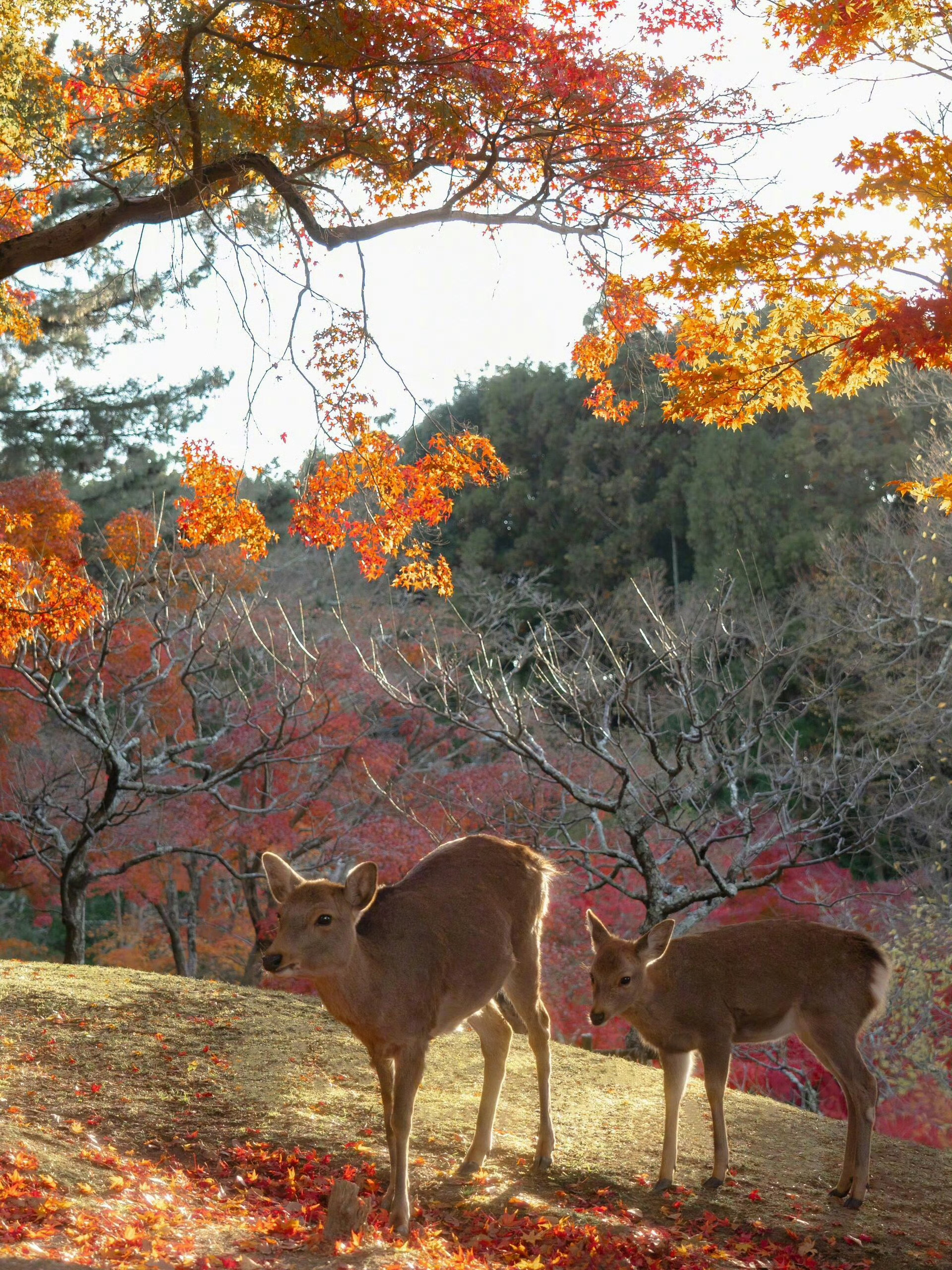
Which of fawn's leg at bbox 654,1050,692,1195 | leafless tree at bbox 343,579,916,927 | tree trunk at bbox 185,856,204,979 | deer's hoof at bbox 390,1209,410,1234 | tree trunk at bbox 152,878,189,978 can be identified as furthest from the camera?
tree trunk at bbox 185,856,204,979

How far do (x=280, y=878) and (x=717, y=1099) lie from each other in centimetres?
280

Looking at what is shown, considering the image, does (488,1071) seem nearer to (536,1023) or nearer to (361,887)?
(536,1023)

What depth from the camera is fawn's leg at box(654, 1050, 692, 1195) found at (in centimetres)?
583

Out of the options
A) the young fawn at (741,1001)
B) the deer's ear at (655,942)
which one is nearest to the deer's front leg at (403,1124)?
the young fawn at (741,1001)

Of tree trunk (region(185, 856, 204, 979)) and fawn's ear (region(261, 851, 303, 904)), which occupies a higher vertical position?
fawn's ear (region(261, 851, 303, 904))

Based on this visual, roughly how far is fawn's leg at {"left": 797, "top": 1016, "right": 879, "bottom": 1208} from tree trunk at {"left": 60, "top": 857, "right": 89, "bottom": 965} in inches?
424

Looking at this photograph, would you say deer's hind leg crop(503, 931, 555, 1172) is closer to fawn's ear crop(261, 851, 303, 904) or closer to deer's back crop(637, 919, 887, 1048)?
deer's back crop(637, 919, 887, 1048)

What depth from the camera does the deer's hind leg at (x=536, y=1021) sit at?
5961 mm

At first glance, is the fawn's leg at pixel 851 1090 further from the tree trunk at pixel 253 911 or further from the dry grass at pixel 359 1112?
the tree trunk at pixel 253 911

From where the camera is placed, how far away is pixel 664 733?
1419cm

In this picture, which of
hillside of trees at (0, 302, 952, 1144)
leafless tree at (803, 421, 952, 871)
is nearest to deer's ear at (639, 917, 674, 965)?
hillside of trees at (0, 302, 952, 1144)

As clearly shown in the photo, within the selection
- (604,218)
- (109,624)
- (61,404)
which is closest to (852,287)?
(604,218)

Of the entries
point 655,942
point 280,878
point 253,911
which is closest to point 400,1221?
point 280,878

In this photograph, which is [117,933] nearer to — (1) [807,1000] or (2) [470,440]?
(2) [470,440]
